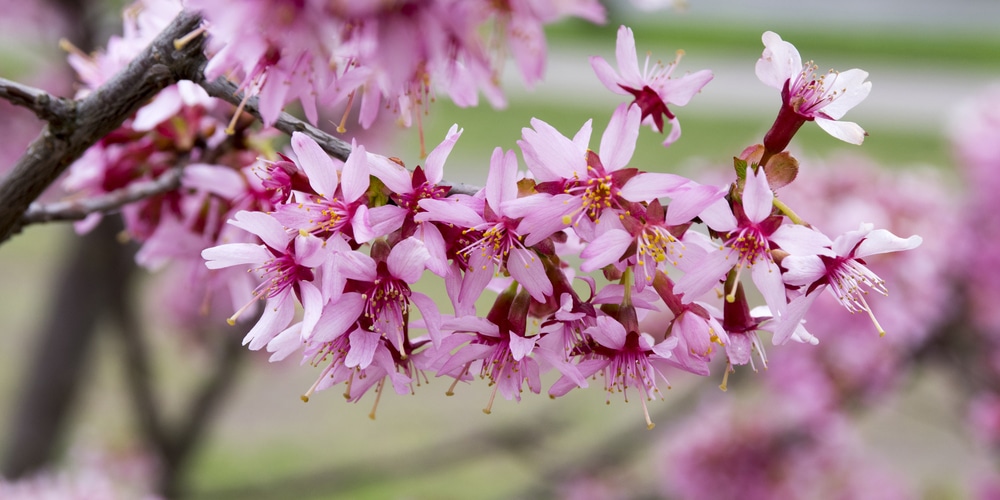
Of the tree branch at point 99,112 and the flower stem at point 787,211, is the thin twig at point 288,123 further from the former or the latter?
the flower stem at point 787,211

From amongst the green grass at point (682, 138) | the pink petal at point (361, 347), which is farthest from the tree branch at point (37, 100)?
the green grass at point (682, 138)

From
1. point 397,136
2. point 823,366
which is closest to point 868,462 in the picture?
point 823,366

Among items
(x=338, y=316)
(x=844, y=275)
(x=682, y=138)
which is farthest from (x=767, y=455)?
(x=682, y=138)

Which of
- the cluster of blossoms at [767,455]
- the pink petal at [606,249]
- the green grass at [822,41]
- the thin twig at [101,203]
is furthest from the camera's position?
the green grass at [822,41]

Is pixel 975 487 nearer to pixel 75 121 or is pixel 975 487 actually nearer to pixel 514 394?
pixel 514 394

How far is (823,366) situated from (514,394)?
1329 millimetres

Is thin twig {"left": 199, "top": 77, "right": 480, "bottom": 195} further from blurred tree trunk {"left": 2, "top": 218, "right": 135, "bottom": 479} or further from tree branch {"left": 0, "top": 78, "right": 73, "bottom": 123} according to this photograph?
blurred tree trunk {"left": 2, "top": 218, "right": 135, "bottom": 479}

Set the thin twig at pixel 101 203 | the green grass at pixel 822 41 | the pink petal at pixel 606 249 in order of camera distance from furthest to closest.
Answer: the green grass at pixel 822 41 → the thin twig at pixel 101 203 → the pink petal at pixel 606 249

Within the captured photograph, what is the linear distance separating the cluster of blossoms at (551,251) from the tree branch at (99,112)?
0.24ft

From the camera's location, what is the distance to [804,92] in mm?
476

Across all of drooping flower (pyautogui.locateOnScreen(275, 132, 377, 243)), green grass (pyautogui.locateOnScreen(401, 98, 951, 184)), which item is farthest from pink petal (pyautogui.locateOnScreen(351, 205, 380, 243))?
green grass (pyautogui.locateOnScreen(401, 98, 951, 184))

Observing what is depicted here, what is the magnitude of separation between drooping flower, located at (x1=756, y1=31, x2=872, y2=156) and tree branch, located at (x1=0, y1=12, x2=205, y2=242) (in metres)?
0.30

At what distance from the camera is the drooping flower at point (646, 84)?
0.46 metres

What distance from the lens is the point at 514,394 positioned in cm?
47
